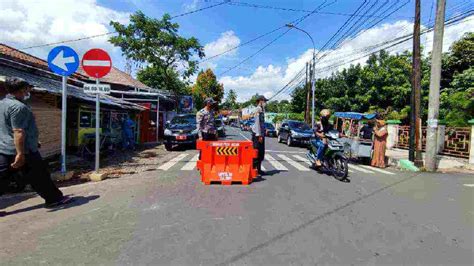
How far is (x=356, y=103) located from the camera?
92.6ft

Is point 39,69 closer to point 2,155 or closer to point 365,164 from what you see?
point 2,155

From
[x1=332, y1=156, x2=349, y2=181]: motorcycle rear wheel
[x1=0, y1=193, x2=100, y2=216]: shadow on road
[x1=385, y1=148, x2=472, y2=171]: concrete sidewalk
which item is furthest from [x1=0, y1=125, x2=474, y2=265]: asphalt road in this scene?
[x1=385, y1=148, x2=472, y2=171]: concrete sidewalk

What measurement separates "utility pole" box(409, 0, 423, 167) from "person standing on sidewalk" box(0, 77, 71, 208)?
11531mm

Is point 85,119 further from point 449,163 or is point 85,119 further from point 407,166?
point 449,163

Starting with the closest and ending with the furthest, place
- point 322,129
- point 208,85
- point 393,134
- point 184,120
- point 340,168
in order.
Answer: point 340,168 < point 322,129 < point 184,120 < point 393,134 < point 208,85

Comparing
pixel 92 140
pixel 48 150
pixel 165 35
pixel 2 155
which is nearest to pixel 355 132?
pixel 92 140

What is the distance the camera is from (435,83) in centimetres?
1077

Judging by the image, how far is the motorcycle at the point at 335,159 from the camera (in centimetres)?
786

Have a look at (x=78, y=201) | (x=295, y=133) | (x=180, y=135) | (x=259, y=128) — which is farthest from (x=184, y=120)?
(x=78, y=201)

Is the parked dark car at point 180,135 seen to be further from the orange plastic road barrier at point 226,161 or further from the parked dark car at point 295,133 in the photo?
the orange plastic road barrier at point 226,161

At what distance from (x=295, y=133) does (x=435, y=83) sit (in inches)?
390

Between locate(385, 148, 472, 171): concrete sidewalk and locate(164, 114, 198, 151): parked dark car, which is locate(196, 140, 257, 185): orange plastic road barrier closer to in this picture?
locate(385, 148, 472, 171): concrete sidewalk

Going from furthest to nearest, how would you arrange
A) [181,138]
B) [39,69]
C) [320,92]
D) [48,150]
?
[320,92], [181,138], [39,69], [48,150]

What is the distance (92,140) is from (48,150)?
3.19 metres
